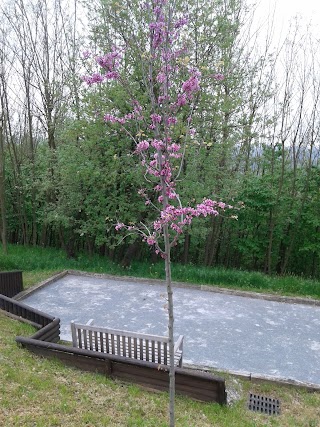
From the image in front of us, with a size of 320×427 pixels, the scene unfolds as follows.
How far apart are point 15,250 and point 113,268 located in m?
4.95

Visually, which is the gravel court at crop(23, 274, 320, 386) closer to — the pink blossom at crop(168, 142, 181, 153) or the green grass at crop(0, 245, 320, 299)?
the green grass at crop(0, 245, 320, 299)

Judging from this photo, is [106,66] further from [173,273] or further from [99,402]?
[173,273]

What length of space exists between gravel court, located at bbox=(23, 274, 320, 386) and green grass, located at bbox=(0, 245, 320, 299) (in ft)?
2.29

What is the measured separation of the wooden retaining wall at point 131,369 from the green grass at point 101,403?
0.33 ft

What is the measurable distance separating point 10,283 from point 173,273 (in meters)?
4.66

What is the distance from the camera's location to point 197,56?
34.9 ft

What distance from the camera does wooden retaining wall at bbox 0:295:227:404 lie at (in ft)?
15.4

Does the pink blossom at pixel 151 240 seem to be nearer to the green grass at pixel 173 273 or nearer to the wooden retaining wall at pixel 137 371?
the wooden retaining wall at pixel 137 371

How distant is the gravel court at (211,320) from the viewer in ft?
19.7

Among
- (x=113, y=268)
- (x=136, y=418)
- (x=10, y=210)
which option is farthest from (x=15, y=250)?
(x=136, y=418)

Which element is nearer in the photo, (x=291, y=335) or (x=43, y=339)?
(x=43, y=339)

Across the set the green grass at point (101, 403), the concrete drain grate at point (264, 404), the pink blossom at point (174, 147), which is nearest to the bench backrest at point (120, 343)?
the green grass at point (101, 403)

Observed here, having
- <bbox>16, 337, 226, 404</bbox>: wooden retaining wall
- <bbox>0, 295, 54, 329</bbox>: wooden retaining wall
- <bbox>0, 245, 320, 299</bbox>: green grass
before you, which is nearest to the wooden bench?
<bbox>16, 337, 226, 404</bbox>: wooden retaining wall

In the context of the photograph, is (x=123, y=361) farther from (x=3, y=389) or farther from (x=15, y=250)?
(x=15, y=250)
